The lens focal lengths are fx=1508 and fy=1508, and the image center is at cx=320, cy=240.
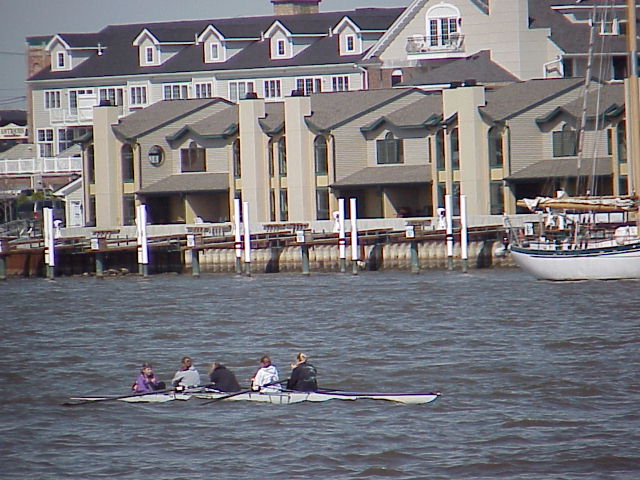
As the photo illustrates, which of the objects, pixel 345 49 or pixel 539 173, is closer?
pixel 539 173

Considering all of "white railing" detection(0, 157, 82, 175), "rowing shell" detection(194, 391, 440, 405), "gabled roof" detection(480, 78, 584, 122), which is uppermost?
"gabled roof" detection(480, 78, 584, 122)

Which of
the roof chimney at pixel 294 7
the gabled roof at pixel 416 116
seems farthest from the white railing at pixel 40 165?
the gabled roof at pixel 416 116

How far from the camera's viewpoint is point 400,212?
86.3 metres

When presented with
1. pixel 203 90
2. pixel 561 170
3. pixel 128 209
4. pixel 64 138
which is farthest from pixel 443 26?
pixel 64 138

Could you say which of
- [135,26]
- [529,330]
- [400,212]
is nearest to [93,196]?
[400,212]

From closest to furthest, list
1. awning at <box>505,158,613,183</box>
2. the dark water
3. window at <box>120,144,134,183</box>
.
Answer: the dark water < awning at <box>505,158,613,183</box> < window at <box>120,144,134,183</box>

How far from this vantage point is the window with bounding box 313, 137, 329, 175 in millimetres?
88312

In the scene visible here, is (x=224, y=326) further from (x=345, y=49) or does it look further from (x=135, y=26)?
(x=135, y=26)

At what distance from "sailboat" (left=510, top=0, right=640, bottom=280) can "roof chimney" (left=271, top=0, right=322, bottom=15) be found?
6005 centimetres

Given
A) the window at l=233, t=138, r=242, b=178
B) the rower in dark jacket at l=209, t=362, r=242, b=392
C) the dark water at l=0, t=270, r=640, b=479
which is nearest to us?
the dark water at l=0, t=270, r=640, b=479

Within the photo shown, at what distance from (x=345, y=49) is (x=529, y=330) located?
221ft

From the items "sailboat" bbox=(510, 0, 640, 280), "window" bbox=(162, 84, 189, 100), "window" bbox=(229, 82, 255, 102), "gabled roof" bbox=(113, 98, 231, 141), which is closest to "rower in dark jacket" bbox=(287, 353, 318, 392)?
"sailboat" bbox=(510, 0, 640, 280)

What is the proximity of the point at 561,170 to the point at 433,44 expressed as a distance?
86.7ft

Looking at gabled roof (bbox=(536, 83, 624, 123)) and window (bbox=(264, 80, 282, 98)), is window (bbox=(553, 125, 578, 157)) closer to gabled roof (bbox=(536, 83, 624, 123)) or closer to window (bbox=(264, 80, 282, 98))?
gabled roof (bbox=(536, 83, 624, 123))
